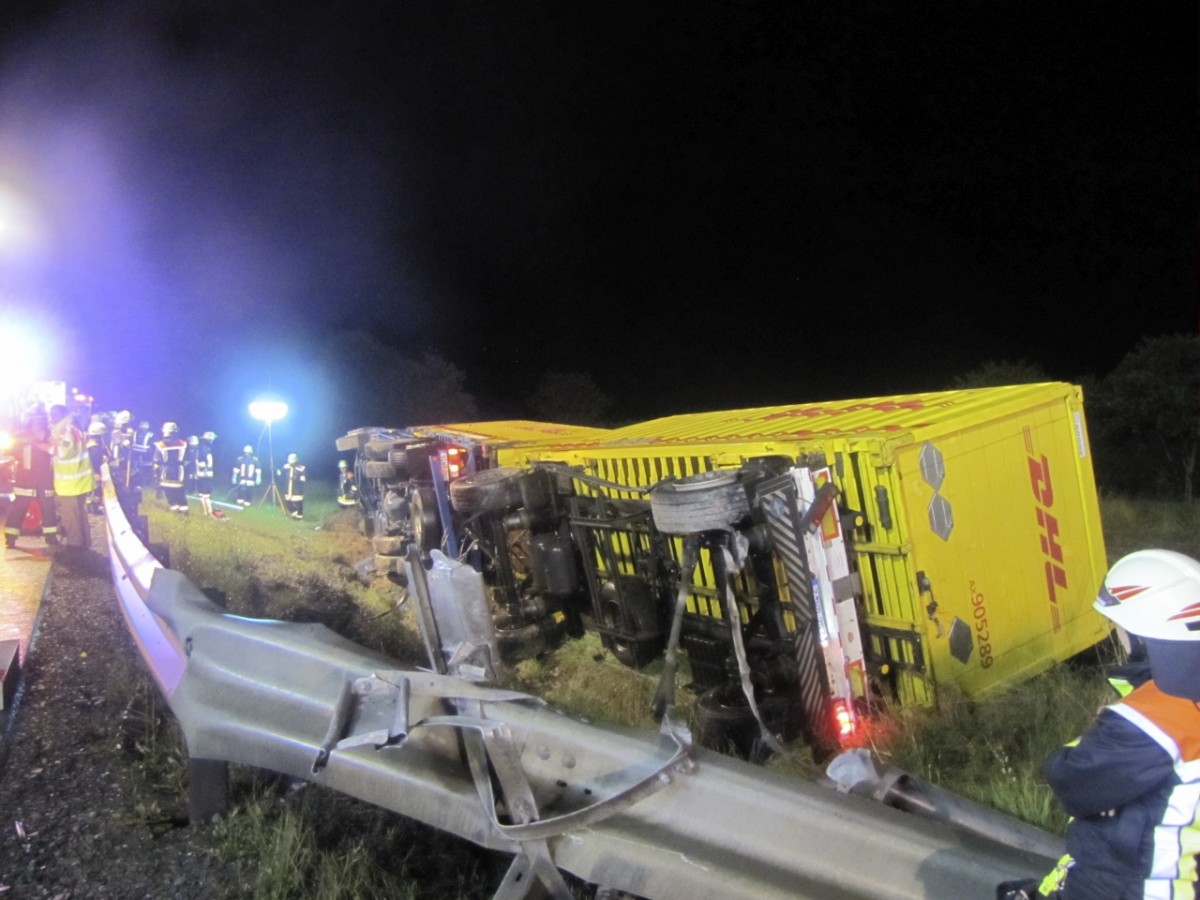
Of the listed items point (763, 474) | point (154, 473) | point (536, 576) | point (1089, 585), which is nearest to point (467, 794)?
point (763, 474)

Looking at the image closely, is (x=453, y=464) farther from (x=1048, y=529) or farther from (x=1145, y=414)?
(x=1145, y=414)

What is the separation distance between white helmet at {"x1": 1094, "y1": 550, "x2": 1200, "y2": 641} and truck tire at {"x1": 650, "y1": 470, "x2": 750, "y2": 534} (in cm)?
259

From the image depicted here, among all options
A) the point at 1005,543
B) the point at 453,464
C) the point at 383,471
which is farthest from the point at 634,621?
the point at 383,471

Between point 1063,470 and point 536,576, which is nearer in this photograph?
point 1063,470

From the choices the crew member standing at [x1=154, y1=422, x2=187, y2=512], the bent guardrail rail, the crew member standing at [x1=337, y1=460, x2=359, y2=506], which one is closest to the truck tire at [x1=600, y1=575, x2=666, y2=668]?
the bent guardrail rail

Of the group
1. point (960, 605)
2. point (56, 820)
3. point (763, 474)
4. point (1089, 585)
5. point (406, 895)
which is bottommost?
point (1089, 585)

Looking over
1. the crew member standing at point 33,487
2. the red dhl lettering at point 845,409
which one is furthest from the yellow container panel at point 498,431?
the crew member standing at point 33,487

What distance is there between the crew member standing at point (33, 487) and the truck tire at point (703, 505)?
6.31 metres

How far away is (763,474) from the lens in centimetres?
464

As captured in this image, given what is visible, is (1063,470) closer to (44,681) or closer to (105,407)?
(44,681)

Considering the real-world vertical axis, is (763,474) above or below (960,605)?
above

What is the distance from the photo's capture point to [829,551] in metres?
4.59

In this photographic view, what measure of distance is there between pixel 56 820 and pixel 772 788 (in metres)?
2.35

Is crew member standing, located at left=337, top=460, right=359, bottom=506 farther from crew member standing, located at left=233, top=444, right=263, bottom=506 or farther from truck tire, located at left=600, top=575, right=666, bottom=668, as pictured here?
truck tire, located at left=600, top=575, right=666, bottom=668
